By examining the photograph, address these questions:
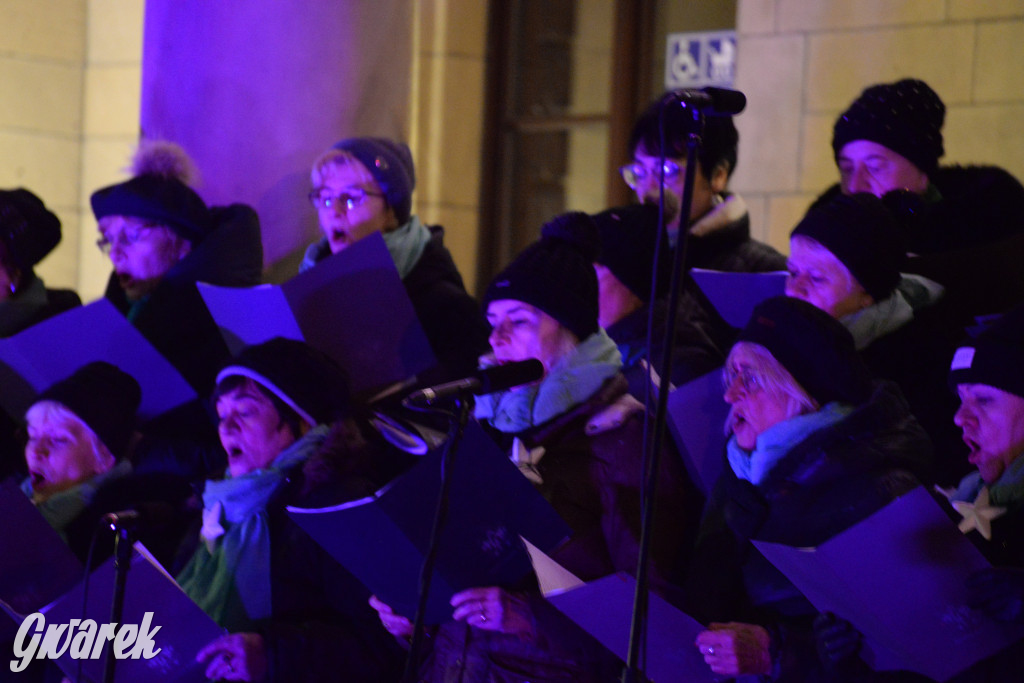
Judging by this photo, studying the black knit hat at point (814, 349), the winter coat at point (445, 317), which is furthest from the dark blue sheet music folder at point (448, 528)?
the winter coat at point (445, 317)

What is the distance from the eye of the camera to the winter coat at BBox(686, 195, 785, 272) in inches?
169

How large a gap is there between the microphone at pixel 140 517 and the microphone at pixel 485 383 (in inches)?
31.5

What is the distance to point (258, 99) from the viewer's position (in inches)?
202

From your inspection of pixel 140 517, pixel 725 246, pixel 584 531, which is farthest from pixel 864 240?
pixel 140 517

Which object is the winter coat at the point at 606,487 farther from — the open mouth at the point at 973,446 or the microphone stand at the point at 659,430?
the open mouth at the point at 973,446

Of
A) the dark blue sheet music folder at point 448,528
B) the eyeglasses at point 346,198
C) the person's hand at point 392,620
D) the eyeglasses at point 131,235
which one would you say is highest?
the eyeglasses at point 346,198

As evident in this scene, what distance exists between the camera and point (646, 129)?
4.31 m

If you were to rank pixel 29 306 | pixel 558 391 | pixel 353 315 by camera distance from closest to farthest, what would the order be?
pixel 558 391, pixel 353 315, pixel 29 306

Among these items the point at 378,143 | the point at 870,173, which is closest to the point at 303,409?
the point at 378,143

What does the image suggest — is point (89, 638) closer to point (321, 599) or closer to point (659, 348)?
point (321, 599)

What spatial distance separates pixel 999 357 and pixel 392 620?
4.99 ft

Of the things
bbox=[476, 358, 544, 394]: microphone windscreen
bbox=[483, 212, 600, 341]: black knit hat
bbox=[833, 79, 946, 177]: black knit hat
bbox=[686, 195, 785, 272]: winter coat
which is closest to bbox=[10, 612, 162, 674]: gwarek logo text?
bbox=[476, 358, 544, 394]: microphone windscreen

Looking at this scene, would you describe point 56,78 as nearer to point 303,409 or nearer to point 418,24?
point 418,24

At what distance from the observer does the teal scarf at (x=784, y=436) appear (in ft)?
9.79
